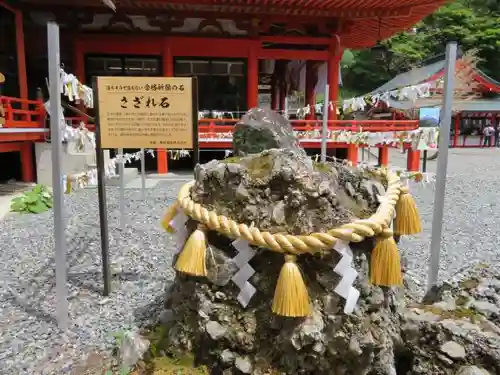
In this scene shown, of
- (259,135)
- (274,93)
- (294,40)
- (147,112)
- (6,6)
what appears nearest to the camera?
(259,135)

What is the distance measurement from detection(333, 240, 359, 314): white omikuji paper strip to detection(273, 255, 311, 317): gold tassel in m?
0.18

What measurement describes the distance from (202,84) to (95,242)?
7647 millimetres

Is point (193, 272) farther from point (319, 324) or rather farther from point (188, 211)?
point (319, 324)

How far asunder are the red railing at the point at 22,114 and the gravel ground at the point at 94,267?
6.27 ft

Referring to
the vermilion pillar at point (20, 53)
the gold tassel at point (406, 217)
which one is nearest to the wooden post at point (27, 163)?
the vermilion pillar at point (20, 53)

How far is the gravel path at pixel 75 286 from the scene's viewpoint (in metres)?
3.01

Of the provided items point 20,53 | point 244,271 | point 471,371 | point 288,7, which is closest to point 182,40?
point 288,7

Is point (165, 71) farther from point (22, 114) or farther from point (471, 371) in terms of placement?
point (471, 371)

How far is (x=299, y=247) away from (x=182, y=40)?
10.2 m

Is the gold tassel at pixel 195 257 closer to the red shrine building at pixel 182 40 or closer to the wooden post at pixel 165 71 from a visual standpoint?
the red shrine building at pixel 182 40

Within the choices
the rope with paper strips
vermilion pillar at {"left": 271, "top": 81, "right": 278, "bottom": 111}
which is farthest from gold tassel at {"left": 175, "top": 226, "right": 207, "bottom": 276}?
vermilion pillar at {"left": 271, "top": 81, "right": 278, "bottom": 111}

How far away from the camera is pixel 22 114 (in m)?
9.46

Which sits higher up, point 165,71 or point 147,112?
point 165,71

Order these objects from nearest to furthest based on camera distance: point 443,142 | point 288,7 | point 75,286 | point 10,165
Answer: point 443,142 → point 75,286 → point 288,7 → point 10,165
